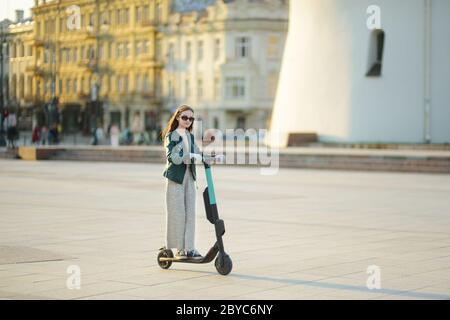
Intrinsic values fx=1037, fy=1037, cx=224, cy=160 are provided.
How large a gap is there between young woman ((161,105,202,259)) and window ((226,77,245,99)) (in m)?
72.3

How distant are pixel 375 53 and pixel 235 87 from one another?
136 feet

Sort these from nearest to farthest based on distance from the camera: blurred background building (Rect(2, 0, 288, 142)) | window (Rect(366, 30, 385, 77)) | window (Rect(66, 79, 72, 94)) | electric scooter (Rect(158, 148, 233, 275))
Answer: electric scooter (Rect(158, 148, 233, 275)), window (Rect(366, 30, 385, 77)), blurred background building (Rect(2, 0, 288, 142)), window (Rect(66, 79, 72, 94))

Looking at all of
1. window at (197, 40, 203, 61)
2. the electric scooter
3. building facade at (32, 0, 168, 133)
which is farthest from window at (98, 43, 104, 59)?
the electric scooter

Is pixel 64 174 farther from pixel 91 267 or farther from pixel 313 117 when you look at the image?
pixel 91 267

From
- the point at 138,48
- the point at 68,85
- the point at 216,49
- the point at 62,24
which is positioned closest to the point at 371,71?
the point at 216,49

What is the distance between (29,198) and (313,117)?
24.6m

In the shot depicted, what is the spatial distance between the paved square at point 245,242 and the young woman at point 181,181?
313mm

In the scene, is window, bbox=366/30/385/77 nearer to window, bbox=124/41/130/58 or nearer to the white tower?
the white tower

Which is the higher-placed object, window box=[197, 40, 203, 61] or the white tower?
window box=[197, 40, 203, 61]

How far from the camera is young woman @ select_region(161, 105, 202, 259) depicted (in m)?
9.98

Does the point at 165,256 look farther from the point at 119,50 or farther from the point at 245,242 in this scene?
the point at 119,50

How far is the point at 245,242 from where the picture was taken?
12656 millimetres

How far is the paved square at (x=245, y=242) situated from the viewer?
356 inches

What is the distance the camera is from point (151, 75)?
9000cm
